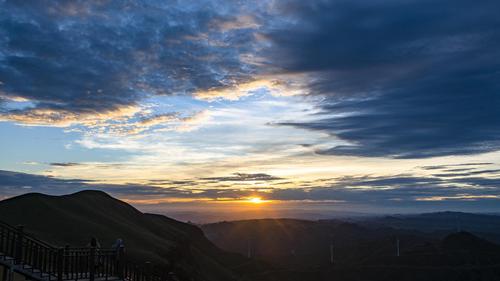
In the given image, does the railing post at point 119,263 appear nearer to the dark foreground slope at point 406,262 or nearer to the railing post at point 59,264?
the railing post at point 59,264

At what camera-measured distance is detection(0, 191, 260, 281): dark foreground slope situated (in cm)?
4297

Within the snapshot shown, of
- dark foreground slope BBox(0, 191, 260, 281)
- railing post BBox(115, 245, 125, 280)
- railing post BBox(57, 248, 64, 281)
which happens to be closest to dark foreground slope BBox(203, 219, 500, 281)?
dark foreground slope BBox(0, 191, 260, 281)

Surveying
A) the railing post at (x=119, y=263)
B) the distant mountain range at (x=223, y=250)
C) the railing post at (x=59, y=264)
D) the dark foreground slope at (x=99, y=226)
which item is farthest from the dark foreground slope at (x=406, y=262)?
the railing post at (x=59, y=264)

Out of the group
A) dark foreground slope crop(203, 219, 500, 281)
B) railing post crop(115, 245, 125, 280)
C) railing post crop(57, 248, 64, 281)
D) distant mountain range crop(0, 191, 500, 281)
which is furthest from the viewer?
dark foreground slope crop(203, 219, 500, 281)

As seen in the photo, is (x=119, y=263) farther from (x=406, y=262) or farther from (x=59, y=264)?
(x=406, y=262)

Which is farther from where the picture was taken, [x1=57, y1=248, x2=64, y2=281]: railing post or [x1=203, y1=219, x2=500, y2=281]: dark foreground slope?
[x1=203, y1=219, x2=500, y2=281]: dark foreground slope

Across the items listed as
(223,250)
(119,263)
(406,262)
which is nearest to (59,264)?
(119,263)

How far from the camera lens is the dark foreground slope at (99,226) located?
43.0 m

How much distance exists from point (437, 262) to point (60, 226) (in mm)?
80984

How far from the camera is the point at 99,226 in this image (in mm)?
48531

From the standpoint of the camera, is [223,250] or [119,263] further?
[223,250]

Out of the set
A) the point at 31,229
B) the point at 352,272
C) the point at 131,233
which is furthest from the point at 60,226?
the point at 352,272

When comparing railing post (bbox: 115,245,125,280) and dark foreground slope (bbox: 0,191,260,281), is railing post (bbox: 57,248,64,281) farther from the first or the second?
Result: dark foreground slope (bbox: 0,191,260,281)

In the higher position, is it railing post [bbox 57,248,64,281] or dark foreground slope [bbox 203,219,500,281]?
railing post [bbox 57,248,64,281]
